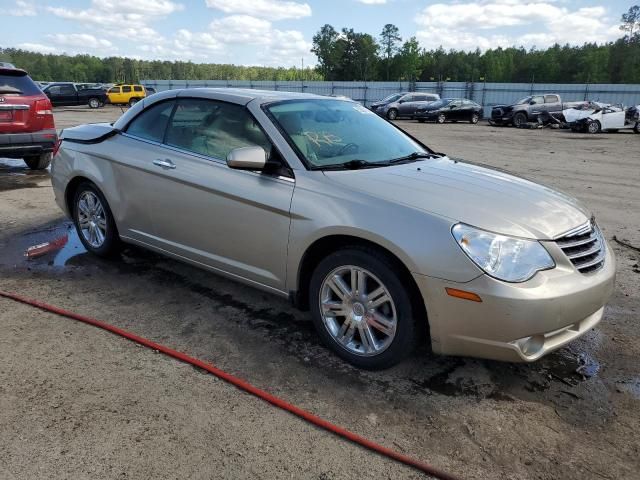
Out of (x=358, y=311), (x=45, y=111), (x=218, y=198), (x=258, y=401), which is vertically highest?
(x=45, y=111)

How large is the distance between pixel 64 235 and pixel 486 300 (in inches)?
193

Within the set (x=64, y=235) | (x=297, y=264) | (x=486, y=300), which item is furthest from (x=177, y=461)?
(x=64, y=235)

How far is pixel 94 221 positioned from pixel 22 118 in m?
5.12

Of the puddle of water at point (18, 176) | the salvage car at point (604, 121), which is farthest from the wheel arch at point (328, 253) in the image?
the salvage car at point (604, 121)

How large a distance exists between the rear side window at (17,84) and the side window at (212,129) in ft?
20.3

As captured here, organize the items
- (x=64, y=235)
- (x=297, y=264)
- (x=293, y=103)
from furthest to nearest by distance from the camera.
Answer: (x=64, y=235)
(x=293, y=103)
(x=297, y=264)

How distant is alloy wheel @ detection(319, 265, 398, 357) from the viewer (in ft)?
9.94

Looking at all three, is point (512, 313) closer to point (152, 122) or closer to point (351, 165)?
point (351, 165)

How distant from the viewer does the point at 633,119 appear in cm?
2498

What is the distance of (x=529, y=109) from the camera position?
28.1 metres

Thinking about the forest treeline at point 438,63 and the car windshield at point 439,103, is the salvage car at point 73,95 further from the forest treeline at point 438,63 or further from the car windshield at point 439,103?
the forest treeline at point 438,63

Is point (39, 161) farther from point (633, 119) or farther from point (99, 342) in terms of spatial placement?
point (633, 119)

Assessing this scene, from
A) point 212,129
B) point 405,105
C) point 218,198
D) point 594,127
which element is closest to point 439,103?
point 405,105

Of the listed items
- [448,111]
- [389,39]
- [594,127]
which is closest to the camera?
[594,127]
